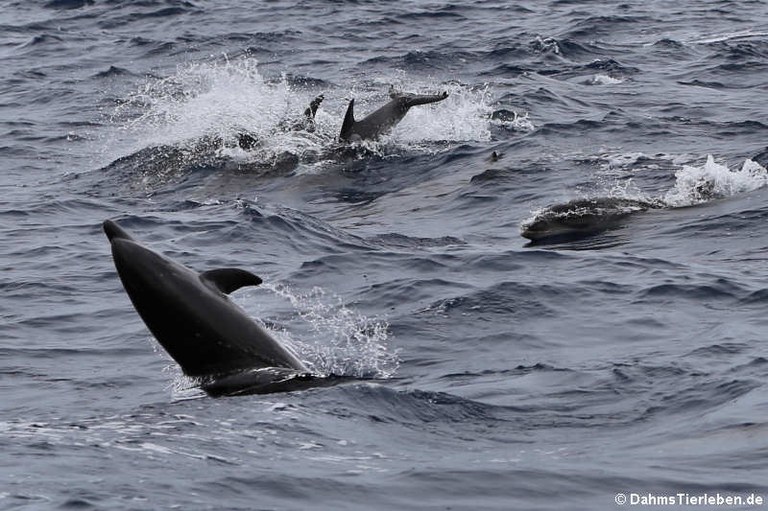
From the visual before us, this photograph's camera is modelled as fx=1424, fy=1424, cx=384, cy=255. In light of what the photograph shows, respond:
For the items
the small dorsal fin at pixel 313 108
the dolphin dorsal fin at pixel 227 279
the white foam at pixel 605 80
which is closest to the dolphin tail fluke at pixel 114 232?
the dolphin dorsal fin at pixel 227 279

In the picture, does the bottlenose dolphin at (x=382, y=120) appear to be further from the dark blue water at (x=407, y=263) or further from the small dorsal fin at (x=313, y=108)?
the small dorsal fin at (x=313, y=108)

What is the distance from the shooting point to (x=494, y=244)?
1675 cm

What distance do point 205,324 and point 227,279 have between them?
0.38 metres

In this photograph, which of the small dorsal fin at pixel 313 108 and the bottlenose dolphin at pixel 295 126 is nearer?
the small dorsal fin at pixel 313 108

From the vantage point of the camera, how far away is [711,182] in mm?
18438

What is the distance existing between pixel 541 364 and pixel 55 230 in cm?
901

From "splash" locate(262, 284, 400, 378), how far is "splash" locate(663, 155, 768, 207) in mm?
5792

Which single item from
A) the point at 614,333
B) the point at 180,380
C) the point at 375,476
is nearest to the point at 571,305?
the point at 614,333

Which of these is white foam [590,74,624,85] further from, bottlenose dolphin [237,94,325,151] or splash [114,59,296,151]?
bottlenose dolphin [237,94,325,151]

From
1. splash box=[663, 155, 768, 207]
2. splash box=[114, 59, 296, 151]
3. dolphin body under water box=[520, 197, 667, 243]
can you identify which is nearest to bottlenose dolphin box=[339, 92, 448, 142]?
splash box=[114, 59, 296, 151]

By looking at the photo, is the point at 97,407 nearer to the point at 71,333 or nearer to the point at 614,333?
the point at 71,333

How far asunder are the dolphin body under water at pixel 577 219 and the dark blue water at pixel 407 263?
0.28 metres

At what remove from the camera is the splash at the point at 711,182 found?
1809 centimetres

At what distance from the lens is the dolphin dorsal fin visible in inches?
405
